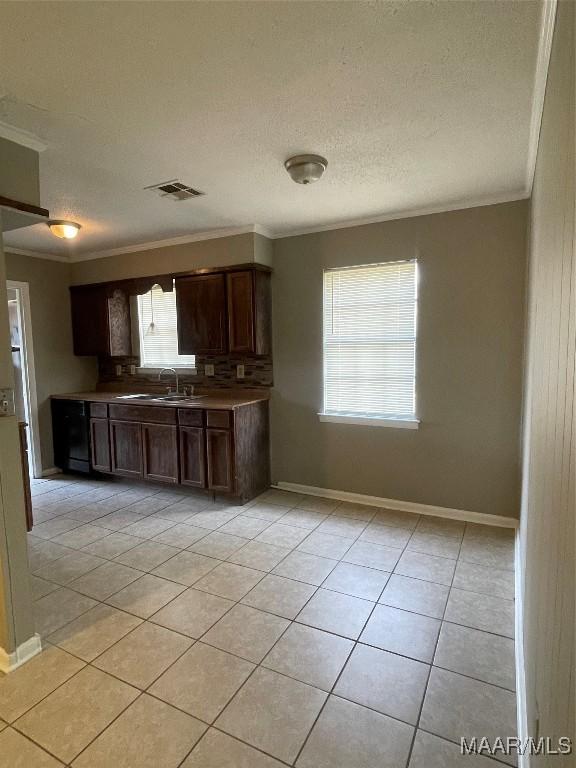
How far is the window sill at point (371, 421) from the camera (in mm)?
3408

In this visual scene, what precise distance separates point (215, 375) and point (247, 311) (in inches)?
33.9

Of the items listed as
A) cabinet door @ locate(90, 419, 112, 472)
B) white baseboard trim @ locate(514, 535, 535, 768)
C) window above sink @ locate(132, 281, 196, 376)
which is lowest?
white baseboard trim @ locate(514, 535, 535, 768)

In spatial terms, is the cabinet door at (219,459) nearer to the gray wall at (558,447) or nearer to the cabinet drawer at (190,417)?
the cabinet drawer at (190,417)

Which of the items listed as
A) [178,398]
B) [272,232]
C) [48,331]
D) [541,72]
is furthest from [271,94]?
[48,331]

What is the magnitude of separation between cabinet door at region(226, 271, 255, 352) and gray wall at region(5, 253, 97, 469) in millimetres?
2270

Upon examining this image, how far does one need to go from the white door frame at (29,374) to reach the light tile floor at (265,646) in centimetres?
153

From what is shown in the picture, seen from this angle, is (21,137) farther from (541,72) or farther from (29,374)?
(29,374)

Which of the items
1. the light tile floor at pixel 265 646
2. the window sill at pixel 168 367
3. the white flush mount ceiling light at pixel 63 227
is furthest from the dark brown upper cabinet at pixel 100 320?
the light tile floor at pixel 265 646

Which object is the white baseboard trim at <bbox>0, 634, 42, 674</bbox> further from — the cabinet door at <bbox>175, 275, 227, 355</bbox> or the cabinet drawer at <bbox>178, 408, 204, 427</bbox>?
the cabinet door at <bbox>175, 275, 227, 355</bbox>

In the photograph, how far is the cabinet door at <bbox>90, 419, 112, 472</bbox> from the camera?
13.9 feet

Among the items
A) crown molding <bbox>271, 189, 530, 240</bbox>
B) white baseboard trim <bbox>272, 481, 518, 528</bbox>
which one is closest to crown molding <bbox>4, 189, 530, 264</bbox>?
crown molding <bbox>271, 189, 530, 240</bbox>

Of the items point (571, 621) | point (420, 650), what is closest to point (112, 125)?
point (571, 621)

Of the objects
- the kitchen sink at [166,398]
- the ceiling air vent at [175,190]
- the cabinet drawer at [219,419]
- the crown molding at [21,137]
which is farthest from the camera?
the kitchen sink at [166,398]

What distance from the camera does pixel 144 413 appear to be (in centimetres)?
396
